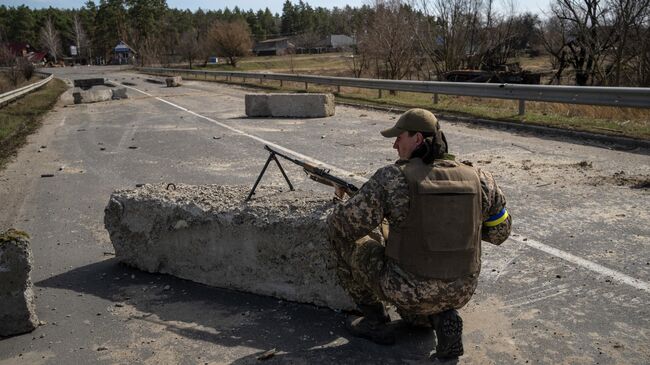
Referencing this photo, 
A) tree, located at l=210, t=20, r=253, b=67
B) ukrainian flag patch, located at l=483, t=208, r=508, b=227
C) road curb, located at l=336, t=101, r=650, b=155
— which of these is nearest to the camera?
ukrainian flag patch, located at l=483, t=208, r=508, b=227

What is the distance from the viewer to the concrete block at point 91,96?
Answer: 21.3 metres

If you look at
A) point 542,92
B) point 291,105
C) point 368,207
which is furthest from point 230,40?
point 368,207

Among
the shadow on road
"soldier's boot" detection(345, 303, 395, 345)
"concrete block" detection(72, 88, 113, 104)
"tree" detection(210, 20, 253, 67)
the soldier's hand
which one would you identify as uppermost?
"tree" detection(210, 20, 253, 67)

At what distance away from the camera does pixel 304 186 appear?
22.9 ft

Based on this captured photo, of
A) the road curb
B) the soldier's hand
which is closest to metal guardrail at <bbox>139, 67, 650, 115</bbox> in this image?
the road curb

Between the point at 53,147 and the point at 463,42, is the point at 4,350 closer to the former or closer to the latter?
the point at 53,147

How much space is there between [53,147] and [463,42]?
826 inches

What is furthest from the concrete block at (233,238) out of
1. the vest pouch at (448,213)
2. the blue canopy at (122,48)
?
the blue canopy at (122,48)

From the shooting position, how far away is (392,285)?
3.00 meters

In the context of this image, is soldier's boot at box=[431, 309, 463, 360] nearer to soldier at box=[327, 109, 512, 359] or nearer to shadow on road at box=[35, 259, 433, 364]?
soldier at box=[327, 109, 512, 359]

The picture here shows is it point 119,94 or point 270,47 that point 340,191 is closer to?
point 119,94

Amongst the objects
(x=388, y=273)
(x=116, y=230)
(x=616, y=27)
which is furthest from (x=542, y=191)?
(x=616, y=27)

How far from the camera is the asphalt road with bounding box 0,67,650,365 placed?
3.24 m

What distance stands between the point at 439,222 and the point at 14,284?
269cm
